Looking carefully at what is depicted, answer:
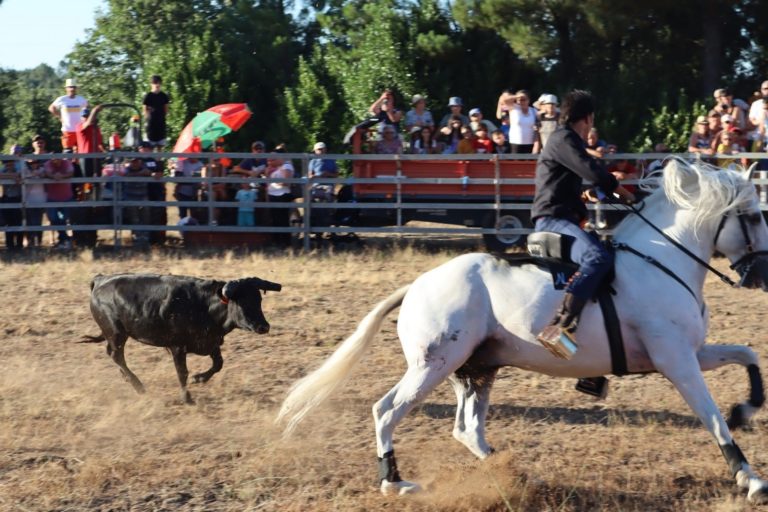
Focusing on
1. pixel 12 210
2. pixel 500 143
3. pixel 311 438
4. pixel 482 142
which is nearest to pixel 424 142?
pixel 482 142

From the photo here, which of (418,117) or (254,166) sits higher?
(418,117)

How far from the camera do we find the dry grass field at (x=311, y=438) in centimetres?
576

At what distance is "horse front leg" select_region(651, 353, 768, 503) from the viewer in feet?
18.1

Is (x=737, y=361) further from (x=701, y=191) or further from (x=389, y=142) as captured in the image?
(x=389, y=142)

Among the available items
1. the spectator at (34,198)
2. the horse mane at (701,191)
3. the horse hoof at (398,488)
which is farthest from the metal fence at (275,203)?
the horse hoof at (398,488)

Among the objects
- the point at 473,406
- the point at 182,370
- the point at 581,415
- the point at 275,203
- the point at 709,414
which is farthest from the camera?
the point at 275,203

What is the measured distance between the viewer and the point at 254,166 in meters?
16.4

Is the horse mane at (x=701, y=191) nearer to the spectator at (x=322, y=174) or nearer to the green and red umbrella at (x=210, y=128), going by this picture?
the spectator at (x=322, y=174)

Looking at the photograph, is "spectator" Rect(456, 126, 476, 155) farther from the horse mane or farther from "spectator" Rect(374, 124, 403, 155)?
the horse mane

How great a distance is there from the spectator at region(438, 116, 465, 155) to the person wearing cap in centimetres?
558

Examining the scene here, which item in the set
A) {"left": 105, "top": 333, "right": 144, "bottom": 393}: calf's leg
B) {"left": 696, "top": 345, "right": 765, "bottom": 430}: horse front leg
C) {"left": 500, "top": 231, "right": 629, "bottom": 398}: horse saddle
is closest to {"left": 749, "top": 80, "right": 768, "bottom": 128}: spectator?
{"left": 696, "top": 345, "right": 765, "bottom": 430}: horse front leg

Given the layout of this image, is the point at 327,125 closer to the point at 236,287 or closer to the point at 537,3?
the point at 537,3

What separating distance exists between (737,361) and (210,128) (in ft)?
39.2

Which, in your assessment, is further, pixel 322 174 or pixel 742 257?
pixel 322 174
